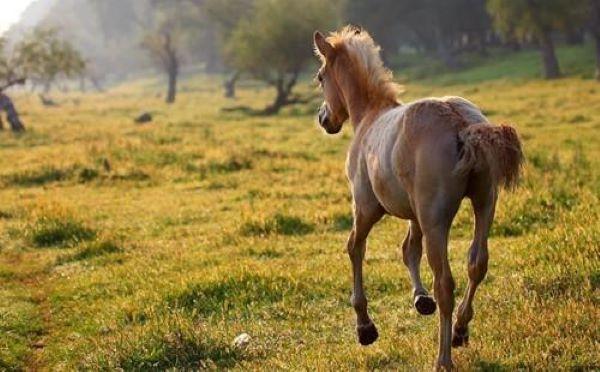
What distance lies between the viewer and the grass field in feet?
24.2

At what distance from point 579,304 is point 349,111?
335 centimetres

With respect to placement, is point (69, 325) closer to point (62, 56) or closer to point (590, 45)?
point (62, 56)

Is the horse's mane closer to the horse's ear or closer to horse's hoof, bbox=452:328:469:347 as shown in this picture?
the horse's ear

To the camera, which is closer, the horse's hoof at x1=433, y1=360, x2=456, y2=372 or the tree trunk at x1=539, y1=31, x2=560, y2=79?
the horse's hoof at x1=433, y1=360, x2=456, y2=372

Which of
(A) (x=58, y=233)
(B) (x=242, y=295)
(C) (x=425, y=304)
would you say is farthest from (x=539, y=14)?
(C) (x=425, y=304)

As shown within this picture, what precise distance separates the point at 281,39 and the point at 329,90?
144 feet

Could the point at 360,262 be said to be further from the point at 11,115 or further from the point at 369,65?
the point at 11,115

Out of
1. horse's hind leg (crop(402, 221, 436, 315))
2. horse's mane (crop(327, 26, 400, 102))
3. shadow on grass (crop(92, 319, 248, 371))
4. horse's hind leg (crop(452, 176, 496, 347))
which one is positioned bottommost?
shadow on grass (crop(92, 319, 248, 371))

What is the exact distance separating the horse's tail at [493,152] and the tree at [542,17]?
50972 millimetres

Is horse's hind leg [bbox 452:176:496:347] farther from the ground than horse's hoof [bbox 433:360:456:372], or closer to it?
farther from the ground

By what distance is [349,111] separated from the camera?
8648 mm

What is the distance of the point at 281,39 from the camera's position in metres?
52.0

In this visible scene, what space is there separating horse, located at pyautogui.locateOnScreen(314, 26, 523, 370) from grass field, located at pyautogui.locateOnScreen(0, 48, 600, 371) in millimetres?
588

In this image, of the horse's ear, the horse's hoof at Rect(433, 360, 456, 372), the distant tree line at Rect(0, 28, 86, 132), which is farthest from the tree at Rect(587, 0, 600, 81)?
the horse's hoof at Rect(433, 360, 456, 372)
